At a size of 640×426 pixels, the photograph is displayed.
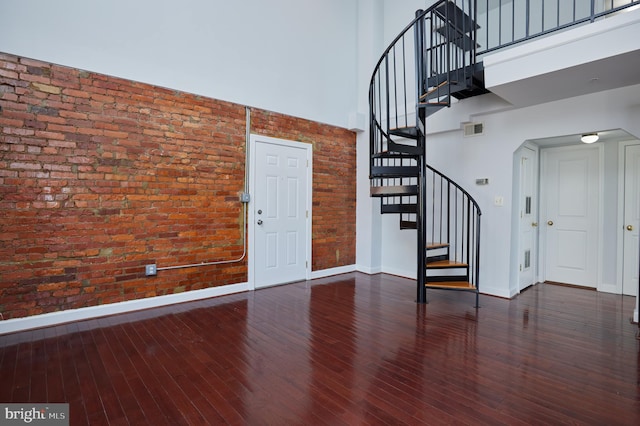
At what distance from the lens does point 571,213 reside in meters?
5.22

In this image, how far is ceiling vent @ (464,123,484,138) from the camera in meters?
4.77

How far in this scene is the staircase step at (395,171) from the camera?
14.0 feet

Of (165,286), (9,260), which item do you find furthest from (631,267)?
(9,260)

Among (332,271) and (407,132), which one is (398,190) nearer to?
(407,132)

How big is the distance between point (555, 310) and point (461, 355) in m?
2.07

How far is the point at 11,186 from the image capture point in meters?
3.11

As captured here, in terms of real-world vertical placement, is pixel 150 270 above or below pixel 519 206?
below

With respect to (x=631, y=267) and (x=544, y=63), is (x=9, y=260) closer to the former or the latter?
(x=544, y=63)

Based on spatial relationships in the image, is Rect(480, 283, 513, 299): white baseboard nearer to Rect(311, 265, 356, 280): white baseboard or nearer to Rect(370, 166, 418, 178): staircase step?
Rect(370, 166, 418, 178): staircase step

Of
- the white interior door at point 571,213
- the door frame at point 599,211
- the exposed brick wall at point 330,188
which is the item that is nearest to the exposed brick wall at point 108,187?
the exposed brick wall at point 330,188

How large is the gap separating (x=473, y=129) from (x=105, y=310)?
536 cm

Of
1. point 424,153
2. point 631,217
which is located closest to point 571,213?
point 631,217

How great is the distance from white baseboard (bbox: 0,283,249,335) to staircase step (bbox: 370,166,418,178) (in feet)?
8.35

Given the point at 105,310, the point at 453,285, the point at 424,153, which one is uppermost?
the point at 424,153
